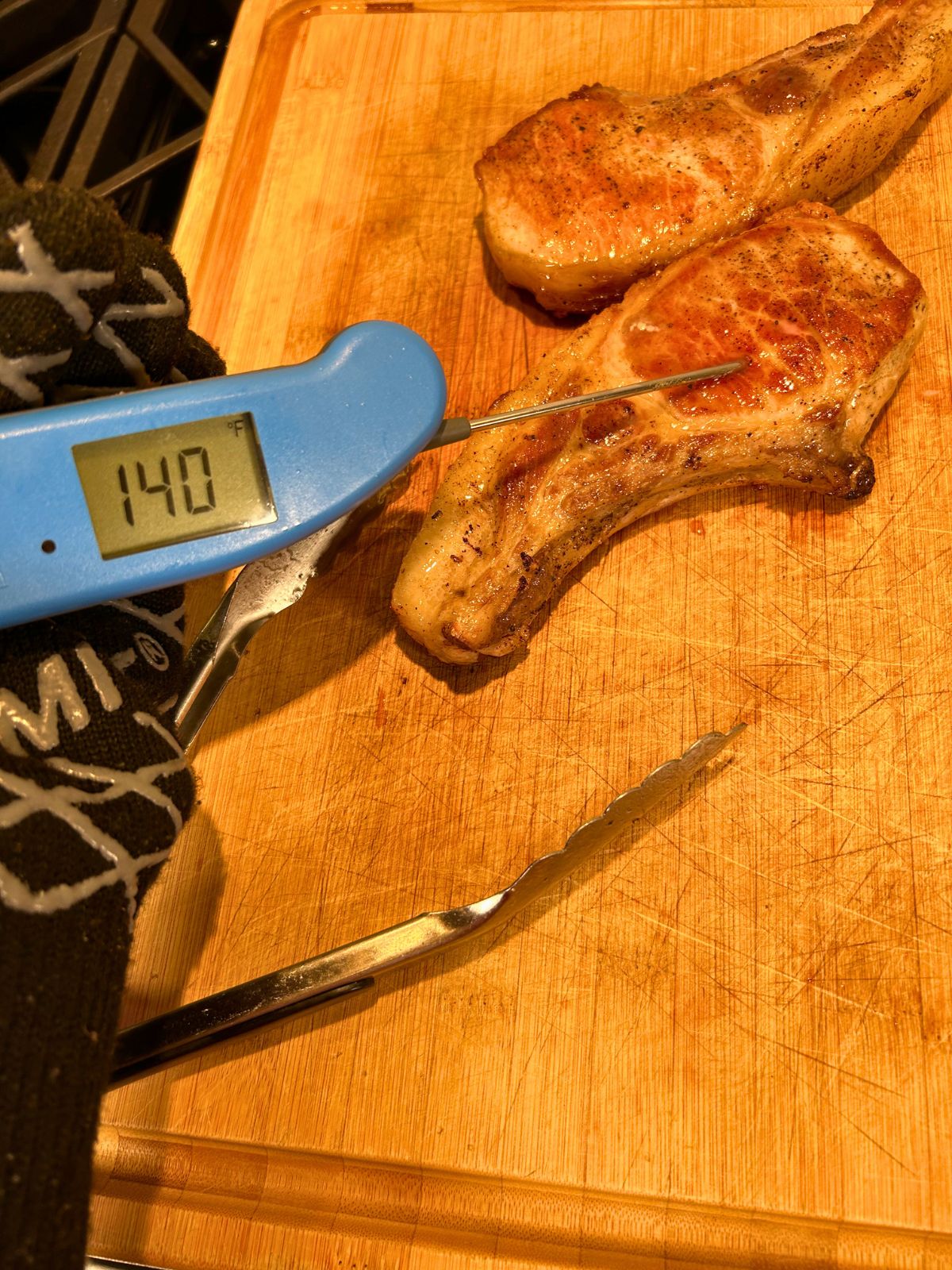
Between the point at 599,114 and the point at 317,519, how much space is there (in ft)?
4.01

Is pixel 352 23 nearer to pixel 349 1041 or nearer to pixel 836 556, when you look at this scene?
pixel 836 556

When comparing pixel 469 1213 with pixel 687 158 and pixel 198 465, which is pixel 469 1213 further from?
pixel 687 158

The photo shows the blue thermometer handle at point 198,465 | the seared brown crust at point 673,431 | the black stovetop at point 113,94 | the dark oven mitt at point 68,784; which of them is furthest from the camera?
the black stovetop at point 113,94

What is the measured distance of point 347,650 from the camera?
203 centimetres

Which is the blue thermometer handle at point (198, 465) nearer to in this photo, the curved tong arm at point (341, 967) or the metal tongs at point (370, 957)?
the metal tongs at point (370, 957)

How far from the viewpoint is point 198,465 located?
58.9 inches

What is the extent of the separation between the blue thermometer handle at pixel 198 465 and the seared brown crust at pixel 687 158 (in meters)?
0.68

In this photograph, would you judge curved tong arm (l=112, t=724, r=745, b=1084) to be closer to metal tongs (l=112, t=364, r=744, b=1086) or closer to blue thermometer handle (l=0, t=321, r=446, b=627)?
metal tongs (l=112, t=364, r=744, b=1086)

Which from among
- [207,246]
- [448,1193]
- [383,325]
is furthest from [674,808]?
[207,246]

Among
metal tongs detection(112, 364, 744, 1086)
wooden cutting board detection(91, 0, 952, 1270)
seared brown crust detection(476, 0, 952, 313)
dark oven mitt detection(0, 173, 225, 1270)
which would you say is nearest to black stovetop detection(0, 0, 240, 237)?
wooden cutting board detection(91, 0, 952, 1270)

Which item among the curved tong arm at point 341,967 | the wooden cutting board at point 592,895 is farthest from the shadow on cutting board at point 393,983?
the curved tong arm at point 341,967

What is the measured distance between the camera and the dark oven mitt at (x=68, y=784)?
4.25ft

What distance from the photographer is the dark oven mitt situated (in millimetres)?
1296

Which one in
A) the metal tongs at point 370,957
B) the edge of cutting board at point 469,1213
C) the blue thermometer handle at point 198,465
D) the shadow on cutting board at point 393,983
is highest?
the blue thermometer handle at point 198,465
